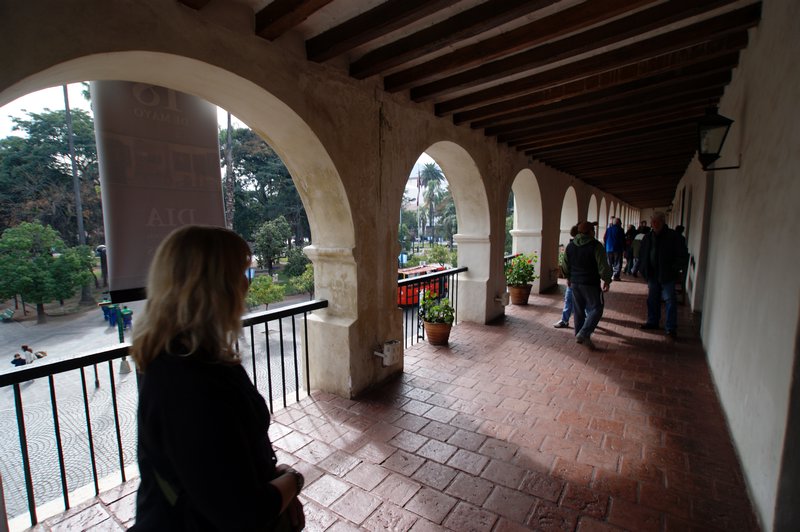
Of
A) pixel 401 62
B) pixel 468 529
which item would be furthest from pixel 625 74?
pixel 468 529

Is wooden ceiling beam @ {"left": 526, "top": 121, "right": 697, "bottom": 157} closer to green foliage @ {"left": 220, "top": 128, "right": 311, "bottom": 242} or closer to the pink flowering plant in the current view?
the pink flowering plant

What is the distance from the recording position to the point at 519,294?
24.5ft

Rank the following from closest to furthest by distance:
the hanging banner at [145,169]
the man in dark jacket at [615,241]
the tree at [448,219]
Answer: the hanging banner at [145,169] → the man in dark jacket at [615,241] → the tree at [448,219]

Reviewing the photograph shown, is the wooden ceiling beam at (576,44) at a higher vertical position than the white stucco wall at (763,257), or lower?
higher

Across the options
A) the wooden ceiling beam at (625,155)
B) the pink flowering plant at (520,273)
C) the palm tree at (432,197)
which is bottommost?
the pink flowering plant at (520,273)

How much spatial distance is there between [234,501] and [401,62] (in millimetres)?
3137

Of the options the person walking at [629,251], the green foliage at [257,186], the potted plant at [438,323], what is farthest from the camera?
the green foliage at [257,186]

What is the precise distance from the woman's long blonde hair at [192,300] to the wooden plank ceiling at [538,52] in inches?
78.0

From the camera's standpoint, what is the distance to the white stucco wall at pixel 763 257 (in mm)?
1886

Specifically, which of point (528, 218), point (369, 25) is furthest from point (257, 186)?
point (369, 25)

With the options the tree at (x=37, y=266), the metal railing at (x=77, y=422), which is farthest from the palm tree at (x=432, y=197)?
the metal railing at (x=77, y=422)

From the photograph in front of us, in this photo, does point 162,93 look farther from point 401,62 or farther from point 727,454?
point 727,454

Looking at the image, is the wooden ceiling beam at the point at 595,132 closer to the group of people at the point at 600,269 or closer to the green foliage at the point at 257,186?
the group of people at the point at 600,269

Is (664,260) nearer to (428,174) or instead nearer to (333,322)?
(333,322)
